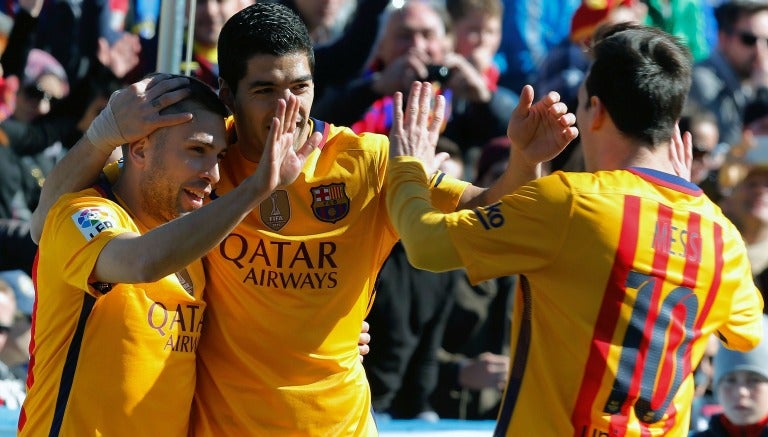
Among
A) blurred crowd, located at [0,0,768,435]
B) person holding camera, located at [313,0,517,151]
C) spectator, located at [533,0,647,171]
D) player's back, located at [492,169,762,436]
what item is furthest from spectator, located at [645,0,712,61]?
player's back, located at [492,169,762,436]

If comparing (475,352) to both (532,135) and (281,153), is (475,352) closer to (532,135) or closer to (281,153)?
(532,135)

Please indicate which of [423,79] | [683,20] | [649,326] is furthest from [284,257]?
[683,20]

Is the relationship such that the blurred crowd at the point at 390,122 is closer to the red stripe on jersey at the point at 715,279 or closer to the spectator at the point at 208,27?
the spectator at the point at 208,27

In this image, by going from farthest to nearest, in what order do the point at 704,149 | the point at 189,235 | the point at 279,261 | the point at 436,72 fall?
the point at 704,149, the point at 436,72, the point at 279,261, the point at 189,235

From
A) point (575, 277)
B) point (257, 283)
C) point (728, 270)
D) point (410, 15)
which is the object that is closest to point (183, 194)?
point (257, 283)

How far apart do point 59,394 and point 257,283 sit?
0.72 metres

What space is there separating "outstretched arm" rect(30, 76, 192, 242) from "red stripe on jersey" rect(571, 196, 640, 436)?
4.61ft

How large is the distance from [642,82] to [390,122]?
4137mm

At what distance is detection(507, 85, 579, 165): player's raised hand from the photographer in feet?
14.0

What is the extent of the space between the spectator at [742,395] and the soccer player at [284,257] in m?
2.65

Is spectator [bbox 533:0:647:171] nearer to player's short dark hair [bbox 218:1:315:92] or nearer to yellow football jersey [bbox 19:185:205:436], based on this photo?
player's short dark hair [bbox 218:1:315:92]

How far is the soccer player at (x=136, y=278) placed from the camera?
3760 mm

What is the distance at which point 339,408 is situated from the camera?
434 cm

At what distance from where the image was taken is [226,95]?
14.3 ft
